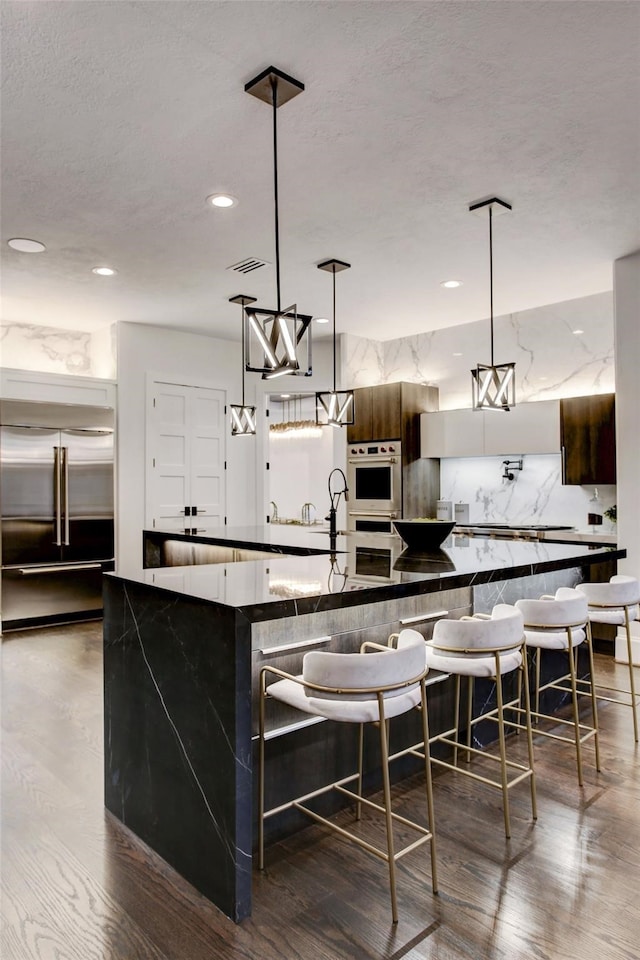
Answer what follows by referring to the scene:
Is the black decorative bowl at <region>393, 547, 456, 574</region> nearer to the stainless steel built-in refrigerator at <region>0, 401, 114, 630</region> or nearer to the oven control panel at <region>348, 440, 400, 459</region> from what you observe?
the oven control panel at <region>348, 440, 400, 459</region>

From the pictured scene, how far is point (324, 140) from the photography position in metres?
3.00

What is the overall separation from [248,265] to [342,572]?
2902mm

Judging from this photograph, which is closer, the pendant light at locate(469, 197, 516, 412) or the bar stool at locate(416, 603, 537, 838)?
the bar stool at locate(416, 603, 537, 838)

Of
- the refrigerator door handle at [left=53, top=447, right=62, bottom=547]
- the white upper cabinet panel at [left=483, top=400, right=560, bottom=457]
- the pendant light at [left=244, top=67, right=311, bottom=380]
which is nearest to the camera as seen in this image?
the pendant light at [left=244, top=67, right=311, bottom=380]

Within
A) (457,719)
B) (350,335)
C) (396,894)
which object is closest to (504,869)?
(396,894)

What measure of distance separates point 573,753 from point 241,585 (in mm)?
1889

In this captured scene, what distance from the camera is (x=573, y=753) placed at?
3004 mm

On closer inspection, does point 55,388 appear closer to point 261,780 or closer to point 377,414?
point 377,414

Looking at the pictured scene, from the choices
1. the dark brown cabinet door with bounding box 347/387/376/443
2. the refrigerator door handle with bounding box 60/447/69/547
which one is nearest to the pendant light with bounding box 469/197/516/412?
the dark brown cabinet door with bounding box 347/387/376/443

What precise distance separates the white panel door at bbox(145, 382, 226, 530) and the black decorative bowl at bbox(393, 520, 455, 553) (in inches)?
134

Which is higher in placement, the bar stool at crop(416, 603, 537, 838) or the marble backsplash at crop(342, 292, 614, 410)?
the marble backsplash at crop(342, 292, 614, 410)

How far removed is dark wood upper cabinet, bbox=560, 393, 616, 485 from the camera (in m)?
5.04

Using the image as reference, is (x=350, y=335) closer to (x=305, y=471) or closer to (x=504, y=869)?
(x=305, y=471)

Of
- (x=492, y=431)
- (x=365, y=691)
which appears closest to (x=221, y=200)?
(x=365, y=691)
